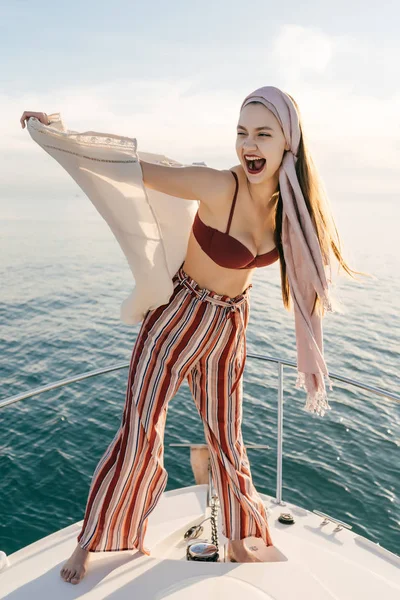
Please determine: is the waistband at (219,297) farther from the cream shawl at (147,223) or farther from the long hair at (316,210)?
the long hair at (316,210)

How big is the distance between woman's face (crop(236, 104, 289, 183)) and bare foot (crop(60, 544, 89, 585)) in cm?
146

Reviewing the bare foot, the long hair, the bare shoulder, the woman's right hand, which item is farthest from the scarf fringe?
the woman's right hand

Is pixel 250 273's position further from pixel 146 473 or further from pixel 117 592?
pixel 117 592

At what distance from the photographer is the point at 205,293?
205 cm

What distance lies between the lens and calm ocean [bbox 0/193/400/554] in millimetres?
5145

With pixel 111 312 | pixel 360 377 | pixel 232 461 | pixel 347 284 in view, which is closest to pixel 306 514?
pixel 232 461

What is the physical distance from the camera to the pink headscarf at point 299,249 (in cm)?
188

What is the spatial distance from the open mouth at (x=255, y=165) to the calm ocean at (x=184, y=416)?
1.22 ft

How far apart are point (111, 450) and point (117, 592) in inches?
18.6

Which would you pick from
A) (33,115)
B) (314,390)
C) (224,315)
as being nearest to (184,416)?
(314,390)

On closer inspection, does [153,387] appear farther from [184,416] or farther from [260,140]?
[184,416]

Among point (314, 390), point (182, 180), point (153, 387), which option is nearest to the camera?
point (182, 180)

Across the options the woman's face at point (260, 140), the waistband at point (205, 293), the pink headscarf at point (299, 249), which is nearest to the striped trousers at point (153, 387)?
the waistband at point (205, 293)

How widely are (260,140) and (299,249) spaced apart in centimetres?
40
